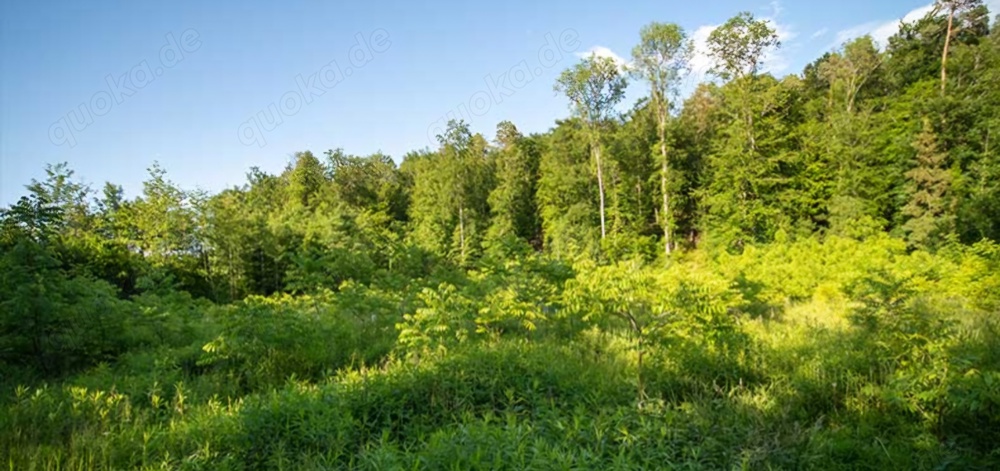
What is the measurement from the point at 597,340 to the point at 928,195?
17069 mm

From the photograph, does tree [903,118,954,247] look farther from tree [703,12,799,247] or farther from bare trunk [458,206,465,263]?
bare trunk [458,206,465,263]

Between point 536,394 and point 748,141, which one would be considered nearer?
point 536,394

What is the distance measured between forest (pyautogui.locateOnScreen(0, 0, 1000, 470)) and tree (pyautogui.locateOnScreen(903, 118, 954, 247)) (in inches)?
3.9

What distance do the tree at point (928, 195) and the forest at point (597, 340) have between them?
10 cm

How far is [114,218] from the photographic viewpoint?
2245 cm

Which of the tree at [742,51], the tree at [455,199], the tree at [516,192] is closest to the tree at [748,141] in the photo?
the tree at [742,51]

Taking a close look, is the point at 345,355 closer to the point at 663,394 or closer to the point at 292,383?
the point at 292,383

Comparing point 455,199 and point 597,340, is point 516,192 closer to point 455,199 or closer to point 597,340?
point 455,199

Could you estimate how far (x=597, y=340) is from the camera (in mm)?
7168

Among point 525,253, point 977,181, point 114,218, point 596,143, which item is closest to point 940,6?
point 977,181

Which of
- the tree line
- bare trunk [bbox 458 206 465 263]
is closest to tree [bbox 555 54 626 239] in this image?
the tree line

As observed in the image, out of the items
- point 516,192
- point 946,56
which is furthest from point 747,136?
point 516,192

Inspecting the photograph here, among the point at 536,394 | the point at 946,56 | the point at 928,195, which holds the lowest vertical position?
the point at 928,195

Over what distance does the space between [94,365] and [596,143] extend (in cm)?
2193
